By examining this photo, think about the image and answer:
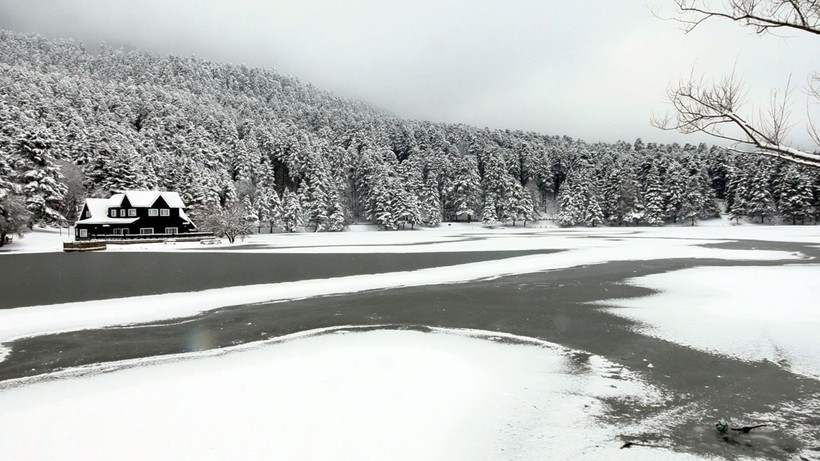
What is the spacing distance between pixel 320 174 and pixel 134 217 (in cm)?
3133

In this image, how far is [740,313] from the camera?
1212 centimetres

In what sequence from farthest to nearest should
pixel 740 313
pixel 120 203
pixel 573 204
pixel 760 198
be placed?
Result: pixel 573 204 < pixel 760 198 < pixel 120 203 < pixel 740 313

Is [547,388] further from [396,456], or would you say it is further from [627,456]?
[396,456]

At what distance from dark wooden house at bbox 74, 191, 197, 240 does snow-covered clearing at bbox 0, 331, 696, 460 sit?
5906cm

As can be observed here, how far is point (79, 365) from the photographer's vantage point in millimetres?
8484

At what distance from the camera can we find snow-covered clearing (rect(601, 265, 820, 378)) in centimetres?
905

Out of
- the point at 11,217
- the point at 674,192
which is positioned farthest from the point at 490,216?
the point at 11,217

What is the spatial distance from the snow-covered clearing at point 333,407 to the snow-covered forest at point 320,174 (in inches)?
2018

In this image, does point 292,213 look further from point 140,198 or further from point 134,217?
point 134,217

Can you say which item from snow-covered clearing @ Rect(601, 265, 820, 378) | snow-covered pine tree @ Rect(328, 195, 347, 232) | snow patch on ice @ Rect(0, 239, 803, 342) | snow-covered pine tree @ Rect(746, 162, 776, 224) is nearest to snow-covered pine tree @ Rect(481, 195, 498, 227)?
snow-covered pine tree @ Rect(328, 195, 347, 232)

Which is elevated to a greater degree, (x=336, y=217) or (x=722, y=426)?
(x=336, y=217)

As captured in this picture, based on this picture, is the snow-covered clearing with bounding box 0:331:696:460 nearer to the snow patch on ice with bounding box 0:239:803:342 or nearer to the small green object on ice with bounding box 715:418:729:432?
the small green object on ice with bounding box 715:418:729:432

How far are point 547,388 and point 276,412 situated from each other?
4.14 meters

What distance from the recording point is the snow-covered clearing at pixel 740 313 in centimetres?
905
